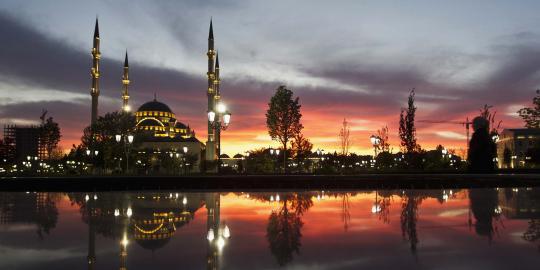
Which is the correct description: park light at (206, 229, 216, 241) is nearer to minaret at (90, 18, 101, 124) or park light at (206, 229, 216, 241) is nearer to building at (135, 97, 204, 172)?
minaret at (90, 18, 101, 124)

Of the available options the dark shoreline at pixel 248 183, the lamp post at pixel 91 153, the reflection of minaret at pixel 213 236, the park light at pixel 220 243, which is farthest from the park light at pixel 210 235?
the lamp post at pixel 91 153

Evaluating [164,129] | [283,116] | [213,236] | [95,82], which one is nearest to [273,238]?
[213,236]

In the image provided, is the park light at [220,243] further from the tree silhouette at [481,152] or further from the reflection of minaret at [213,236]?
the tree silhouette at [481,152]

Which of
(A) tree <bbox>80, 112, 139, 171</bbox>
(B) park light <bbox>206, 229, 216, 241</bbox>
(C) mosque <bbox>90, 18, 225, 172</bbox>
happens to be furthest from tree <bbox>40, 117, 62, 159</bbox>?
(B) park light <bbox>206, 229, 216, 241</bbox>

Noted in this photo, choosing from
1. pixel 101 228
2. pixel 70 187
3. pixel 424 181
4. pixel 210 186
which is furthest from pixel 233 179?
pixel 101 228

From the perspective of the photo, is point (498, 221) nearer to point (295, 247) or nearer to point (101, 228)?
point (295, 247)

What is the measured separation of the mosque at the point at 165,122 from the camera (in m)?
78.2

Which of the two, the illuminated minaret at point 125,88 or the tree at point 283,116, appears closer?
the tree at point 283,116

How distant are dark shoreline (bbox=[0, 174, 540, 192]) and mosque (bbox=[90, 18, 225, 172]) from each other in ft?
78.4

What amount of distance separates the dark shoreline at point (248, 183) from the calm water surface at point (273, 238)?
12502 millimetres

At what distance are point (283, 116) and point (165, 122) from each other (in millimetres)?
73161

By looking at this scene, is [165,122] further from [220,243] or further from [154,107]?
[220,243]

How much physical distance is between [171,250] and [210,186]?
20.4 m

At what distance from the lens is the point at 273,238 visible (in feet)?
32.2
